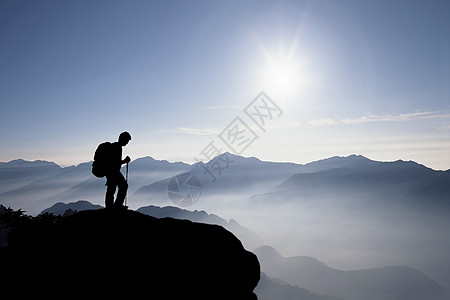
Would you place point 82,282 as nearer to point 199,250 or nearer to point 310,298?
point 199,250

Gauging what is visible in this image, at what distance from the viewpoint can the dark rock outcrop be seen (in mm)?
7551

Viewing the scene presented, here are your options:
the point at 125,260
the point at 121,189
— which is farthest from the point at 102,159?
the point at 125,260

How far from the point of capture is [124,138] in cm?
1138

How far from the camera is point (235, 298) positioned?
31.8 feet

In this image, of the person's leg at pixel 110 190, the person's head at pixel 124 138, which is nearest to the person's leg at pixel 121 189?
the person's leg at pixel 110 190

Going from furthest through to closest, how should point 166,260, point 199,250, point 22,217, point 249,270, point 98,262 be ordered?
point 22,217, point 249,270, point 199,250, point 166,260, point 98,262

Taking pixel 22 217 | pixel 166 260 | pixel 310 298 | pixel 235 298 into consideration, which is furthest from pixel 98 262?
pixel 310 298

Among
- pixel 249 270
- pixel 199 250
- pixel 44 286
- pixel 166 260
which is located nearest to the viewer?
pixel 44 286

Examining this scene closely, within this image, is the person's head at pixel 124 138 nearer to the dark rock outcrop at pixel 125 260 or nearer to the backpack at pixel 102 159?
the backpack at pixel 102 159

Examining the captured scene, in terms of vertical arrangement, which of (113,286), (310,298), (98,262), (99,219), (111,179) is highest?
(111,179)

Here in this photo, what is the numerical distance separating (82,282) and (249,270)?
666cm

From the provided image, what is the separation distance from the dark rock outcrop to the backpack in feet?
5.99

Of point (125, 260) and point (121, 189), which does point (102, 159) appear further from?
point (125, 260)

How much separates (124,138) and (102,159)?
1.40 m
